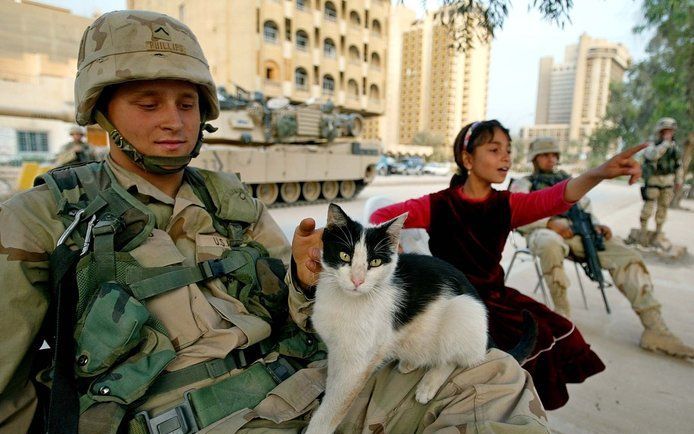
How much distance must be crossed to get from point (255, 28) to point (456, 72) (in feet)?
135

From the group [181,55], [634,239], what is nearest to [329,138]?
Answer: [634,239]

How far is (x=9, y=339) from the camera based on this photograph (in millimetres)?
1213

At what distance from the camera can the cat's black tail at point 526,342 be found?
1.81 meters

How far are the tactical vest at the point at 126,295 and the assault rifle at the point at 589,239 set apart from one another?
127 inches

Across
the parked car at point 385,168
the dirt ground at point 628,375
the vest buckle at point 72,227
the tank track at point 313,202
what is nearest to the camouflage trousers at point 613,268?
the dirt ground at point 628,375

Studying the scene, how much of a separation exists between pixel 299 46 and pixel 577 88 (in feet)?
164

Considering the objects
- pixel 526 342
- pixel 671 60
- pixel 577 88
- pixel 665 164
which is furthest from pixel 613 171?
pixel 577 88

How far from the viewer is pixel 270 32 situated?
3095 centimetres

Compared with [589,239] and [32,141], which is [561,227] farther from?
[32,141]

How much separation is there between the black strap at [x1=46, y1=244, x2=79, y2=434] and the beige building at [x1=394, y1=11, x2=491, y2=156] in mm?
62670

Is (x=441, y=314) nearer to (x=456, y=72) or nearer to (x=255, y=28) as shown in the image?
(x=255, y=28)

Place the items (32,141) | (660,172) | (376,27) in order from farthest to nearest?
(376,27) < (32,141) < (660,172)

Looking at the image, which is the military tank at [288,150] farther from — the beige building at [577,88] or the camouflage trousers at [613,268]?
the beige building at [577,88]

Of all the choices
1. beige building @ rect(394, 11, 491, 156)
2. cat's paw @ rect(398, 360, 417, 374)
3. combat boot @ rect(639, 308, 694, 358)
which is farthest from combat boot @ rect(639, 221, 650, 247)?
beige building @ rect(394, 11, 491, 156)
